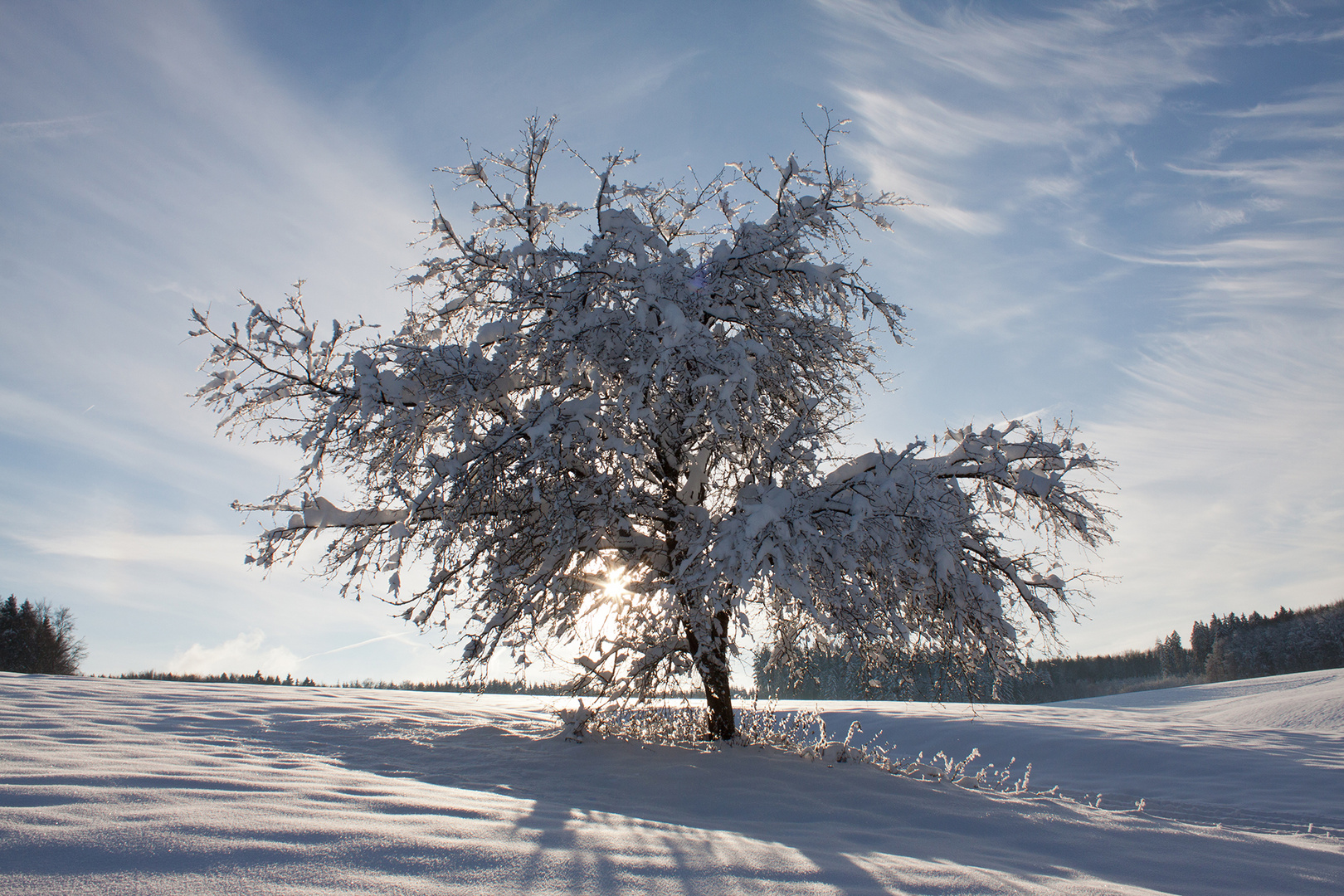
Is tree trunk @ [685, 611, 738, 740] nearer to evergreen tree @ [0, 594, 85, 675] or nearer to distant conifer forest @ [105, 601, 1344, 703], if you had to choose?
distant conifer forest @ [105, 601, 1344, 703]

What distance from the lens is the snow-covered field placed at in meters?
2.21

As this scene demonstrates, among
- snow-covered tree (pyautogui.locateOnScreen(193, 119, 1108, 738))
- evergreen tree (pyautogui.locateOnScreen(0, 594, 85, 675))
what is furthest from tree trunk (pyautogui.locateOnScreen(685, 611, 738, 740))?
evergreen tree (pyautogui.locateOnScreen(0, 594, 85, 675))

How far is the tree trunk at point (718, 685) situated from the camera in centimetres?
680

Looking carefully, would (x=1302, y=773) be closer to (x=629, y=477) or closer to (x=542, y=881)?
(x=629, y=477)

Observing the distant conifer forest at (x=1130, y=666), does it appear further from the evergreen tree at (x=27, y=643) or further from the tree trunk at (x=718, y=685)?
the evergreen tree at (x=27, y=643)

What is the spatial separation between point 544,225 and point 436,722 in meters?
5.88

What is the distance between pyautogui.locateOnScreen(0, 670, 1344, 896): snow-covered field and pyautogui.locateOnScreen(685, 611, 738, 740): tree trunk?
2.06 ft

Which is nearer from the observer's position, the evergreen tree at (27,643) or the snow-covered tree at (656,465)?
the snow-covered tree at (656,465)

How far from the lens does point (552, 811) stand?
3.82 metres

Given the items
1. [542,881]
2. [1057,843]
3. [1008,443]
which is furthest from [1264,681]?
[542,881]

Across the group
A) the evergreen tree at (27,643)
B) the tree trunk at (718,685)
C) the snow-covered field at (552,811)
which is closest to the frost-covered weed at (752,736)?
the tree trunk at (718,685)

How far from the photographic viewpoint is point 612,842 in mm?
3047

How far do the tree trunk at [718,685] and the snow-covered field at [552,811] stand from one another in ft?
2.06

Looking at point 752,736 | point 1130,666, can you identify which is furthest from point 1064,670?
point 752,736
